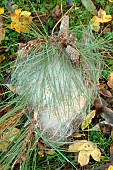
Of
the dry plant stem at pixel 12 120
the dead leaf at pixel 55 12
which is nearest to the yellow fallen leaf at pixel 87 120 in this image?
→ the dry plant stem at pixel 12 120

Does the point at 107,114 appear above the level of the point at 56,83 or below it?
below

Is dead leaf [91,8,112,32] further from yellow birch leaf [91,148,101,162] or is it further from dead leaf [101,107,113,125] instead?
yellow birch leaf [91,148,101,162]

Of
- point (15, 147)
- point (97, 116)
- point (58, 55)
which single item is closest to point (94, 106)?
point (97, 116)

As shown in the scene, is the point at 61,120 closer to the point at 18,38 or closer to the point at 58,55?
the point at 58,55

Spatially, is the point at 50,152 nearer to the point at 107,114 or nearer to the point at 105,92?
the point at 107,114

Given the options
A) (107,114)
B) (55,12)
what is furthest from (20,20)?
(107,114)

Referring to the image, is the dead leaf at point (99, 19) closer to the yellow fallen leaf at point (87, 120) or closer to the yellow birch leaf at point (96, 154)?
the yellow fallen leaf at point (87, 120)
